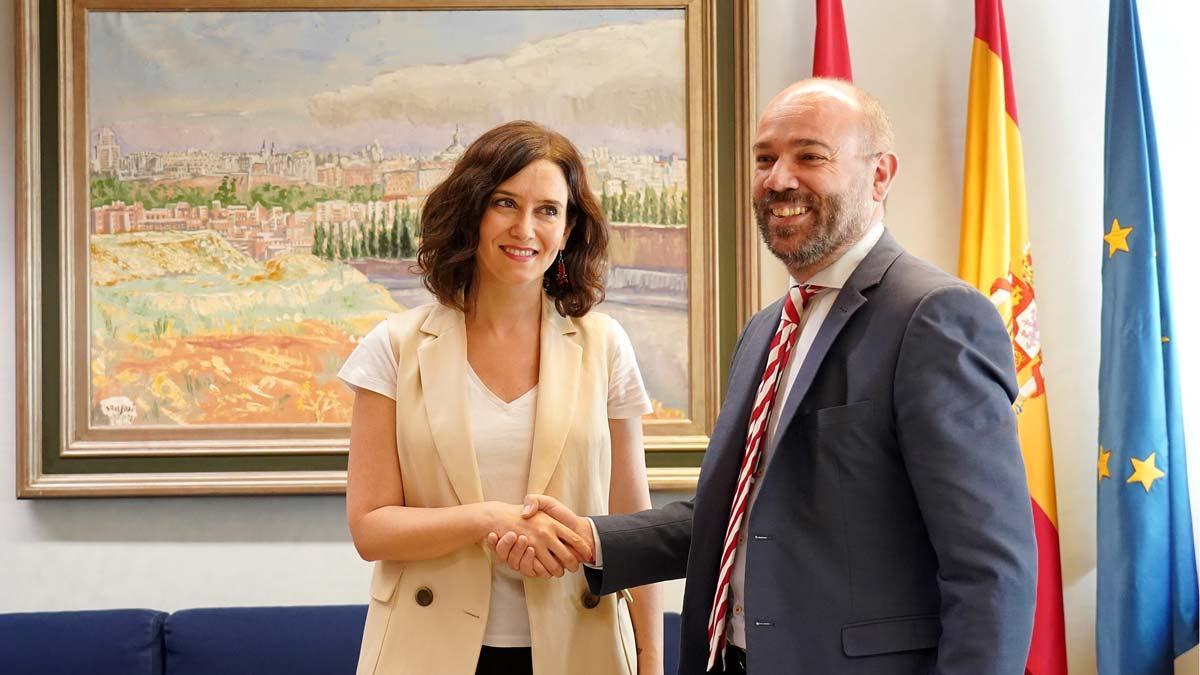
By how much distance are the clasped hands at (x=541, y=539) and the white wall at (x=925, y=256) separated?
4.70 ft

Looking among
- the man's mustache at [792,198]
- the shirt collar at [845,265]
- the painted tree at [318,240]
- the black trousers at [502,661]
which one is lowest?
the black trousers at [502,661]

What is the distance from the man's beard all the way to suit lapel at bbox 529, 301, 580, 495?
1.64 ft

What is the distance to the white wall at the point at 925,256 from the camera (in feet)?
10.3

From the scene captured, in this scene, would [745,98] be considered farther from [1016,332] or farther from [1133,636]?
[1133,636]

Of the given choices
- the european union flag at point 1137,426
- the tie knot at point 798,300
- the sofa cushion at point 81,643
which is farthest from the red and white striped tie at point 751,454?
the sofa cushion at point 81,643

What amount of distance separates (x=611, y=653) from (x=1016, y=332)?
1.71m

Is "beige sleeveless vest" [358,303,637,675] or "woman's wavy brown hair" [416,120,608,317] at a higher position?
"woman's wavy brown hair" [416,120,608,317]

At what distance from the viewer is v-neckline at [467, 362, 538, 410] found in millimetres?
1930

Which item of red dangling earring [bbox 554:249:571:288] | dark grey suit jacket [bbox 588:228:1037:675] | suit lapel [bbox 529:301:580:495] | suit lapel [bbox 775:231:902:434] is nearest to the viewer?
dark grey suit jacket [bbox 588:228:1037:675]

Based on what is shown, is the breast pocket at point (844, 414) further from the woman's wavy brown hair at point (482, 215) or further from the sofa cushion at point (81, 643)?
the sofa cushion at point (81, 643)

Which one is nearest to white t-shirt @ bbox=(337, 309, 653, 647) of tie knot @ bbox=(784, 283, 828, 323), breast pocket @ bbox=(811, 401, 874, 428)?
tie knot @ bbox=(784, 283, 828, 323)

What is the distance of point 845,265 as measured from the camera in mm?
1649

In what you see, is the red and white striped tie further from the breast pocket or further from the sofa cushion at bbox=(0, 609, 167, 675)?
the sofa cushion at bbox=(0, 609, 167, 675)

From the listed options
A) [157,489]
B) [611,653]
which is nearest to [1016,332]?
[611,653]
